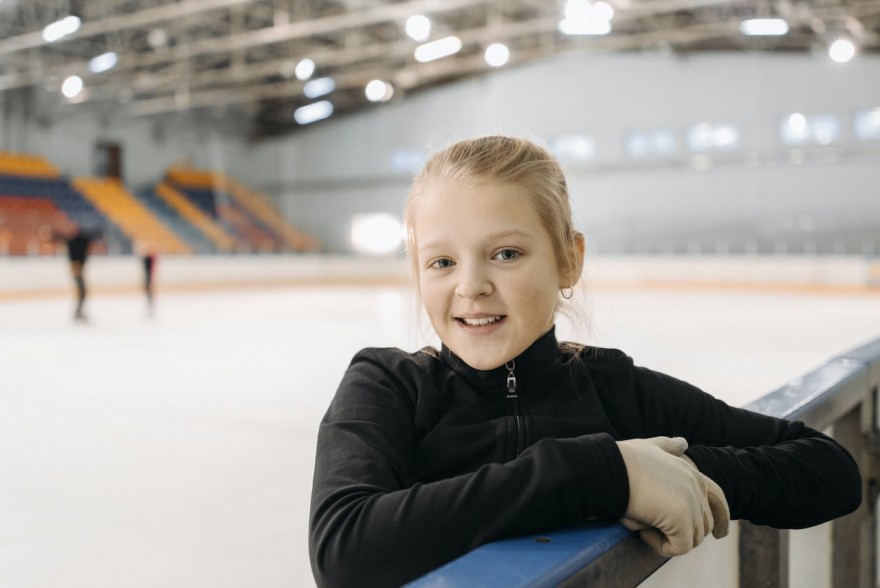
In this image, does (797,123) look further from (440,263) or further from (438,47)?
(440,263)

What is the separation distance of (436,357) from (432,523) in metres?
0.42

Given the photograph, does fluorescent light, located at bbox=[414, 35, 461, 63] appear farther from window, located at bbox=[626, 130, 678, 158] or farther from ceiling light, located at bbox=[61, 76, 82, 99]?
ceiling light, located at bbox=[61, 76, 82, 99]

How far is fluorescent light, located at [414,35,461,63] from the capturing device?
1609cm

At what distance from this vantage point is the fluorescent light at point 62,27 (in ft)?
45.3

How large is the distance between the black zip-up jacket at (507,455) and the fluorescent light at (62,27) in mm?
14913

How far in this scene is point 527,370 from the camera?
47.6 inches

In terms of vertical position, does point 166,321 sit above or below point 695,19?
below

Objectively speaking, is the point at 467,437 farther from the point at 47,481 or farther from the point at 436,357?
the point at 47,481

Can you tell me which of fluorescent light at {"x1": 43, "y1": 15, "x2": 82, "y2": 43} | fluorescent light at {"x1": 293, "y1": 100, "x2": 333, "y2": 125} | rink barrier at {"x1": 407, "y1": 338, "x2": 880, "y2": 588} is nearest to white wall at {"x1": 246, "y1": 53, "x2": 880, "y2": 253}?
fluorescent light at {"x1": 293, "y1": 100, "x2": 333, "y2": 125}

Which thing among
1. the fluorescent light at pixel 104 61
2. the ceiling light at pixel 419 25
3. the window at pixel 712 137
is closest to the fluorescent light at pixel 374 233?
the fluorescent light at pixel 104 61

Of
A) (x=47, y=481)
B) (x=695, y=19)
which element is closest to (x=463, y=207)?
(x=47, y=481)

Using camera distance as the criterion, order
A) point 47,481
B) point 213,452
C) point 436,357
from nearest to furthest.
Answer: point 436,357
point 47,481
point 213,452

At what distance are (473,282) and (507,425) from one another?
0.73ft

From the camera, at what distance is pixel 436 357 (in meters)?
1.28
